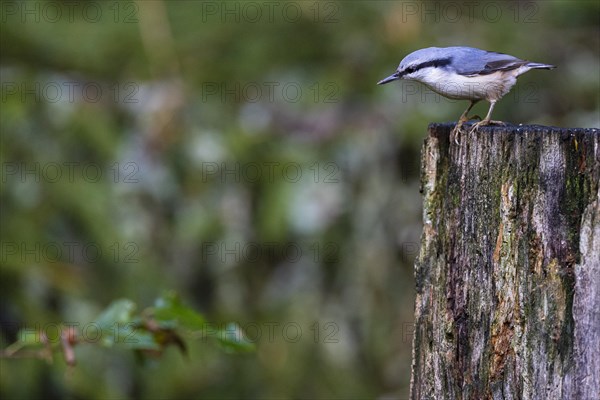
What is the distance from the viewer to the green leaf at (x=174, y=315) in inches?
93.7

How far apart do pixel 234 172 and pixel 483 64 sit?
5.79 feet

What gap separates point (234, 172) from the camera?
405 centimetres

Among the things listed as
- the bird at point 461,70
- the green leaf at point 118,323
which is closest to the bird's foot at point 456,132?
the bird at point 461,70

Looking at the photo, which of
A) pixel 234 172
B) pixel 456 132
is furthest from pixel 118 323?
pixel 234 172

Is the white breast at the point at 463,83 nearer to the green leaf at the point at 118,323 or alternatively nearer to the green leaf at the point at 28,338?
the green leaf at the point at 118,323

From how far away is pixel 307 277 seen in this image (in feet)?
13.7

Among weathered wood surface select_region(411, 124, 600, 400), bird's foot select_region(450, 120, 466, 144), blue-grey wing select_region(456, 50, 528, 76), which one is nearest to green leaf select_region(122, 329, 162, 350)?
weathered wood surface select_region(411, 124, 600, 400)

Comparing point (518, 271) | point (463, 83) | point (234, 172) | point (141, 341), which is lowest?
point (141, 341)

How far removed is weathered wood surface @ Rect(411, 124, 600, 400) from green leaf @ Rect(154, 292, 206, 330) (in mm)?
681

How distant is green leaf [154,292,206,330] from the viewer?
7.81ft

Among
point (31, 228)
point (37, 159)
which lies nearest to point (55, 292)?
point (31, 228)

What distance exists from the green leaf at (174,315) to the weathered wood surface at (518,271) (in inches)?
26.8

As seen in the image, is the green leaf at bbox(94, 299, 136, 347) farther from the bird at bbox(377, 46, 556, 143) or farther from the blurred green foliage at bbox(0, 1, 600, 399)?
the blurred green foliage at bbox(0, 1, 600, 399)

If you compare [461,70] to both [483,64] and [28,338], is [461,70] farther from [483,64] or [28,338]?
[28,338]
